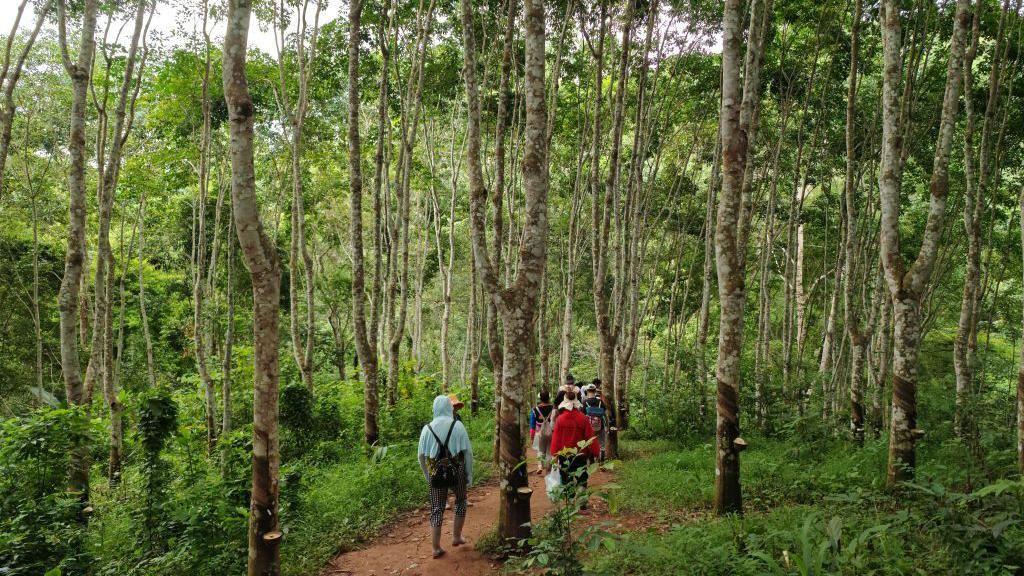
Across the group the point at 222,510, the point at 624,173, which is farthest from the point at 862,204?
the point at 222,510

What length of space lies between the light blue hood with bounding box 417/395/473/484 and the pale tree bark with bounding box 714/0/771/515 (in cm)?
257

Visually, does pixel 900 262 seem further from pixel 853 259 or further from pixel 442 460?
pixel 442 460

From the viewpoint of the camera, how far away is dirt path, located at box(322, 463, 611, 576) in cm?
501

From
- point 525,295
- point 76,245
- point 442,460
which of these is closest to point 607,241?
point 525,295

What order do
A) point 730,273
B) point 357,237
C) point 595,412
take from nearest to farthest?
1. point 730,273
2. point 595,412
3. point 357,237

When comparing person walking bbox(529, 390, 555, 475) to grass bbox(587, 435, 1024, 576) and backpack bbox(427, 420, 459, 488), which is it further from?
backpack bbox(427, 420, 459, 488)

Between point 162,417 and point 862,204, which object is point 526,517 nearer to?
point 162,417

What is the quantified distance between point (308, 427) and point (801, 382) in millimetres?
9627

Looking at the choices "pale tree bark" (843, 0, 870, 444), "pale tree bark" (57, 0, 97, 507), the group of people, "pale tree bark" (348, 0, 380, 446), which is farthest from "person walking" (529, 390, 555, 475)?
"pale tree bark" (57, 0, 97, 507)

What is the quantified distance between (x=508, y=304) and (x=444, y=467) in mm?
1749

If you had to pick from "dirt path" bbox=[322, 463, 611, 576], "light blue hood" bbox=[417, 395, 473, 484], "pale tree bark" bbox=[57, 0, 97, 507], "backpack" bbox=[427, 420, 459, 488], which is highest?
"pale tree bark" bbox=[57, 0, 97, 507]

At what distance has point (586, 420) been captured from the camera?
608 centimetres

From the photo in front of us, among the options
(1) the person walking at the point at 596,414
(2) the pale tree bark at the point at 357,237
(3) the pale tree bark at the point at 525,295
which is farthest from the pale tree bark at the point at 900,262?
(2) the pale tree bark at the point at 357,237

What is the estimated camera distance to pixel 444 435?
5.25 metres
